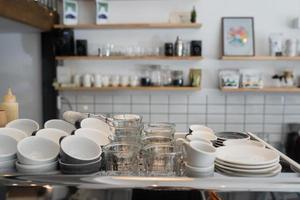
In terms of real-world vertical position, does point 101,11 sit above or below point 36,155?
above

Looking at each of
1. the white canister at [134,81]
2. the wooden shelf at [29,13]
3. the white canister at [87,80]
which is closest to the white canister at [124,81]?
the white canister at [134,81]

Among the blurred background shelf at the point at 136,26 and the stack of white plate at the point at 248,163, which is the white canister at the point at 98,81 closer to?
the blurred background shelf at the point at 136,26

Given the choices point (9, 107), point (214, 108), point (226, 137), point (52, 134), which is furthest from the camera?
point (214, 108)

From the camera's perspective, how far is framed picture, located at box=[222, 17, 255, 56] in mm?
2631

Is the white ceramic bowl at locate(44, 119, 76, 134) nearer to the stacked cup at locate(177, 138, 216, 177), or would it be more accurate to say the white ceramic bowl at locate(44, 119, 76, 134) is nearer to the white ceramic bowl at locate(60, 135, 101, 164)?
the white ceramic bowl at locate(60, 135, 101, 164)

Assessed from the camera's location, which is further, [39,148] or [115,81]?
[115,81]

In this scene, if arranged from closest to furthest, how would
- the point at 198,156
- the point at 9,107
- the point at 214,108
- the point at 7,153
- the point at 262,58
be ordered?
the point at 198,156
the point at 7,153
the point at 9,107
the point at 262,58
the point at 214,108

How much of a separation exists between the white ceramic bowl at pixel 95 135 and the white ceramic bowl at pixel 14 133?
20cm

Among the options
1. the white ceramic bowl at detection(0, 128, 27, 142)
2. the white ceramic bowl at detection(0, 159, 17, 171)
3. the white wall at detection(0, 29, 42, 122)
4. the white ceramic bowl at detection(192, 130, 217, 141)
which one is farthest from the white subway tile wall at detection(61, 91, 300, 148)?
the white ceramic bowl at detection(0, 159, 17, 171)

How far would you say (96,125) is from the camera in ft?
4.25

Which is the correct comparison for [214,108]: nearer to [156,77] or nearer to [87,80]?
[156,77]

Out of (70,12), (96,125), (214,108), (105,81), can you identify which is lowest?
(214,108)

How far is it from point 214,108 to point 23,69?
182 centimetres

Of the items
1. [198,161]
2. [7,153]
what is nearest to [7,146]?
[7,153]
